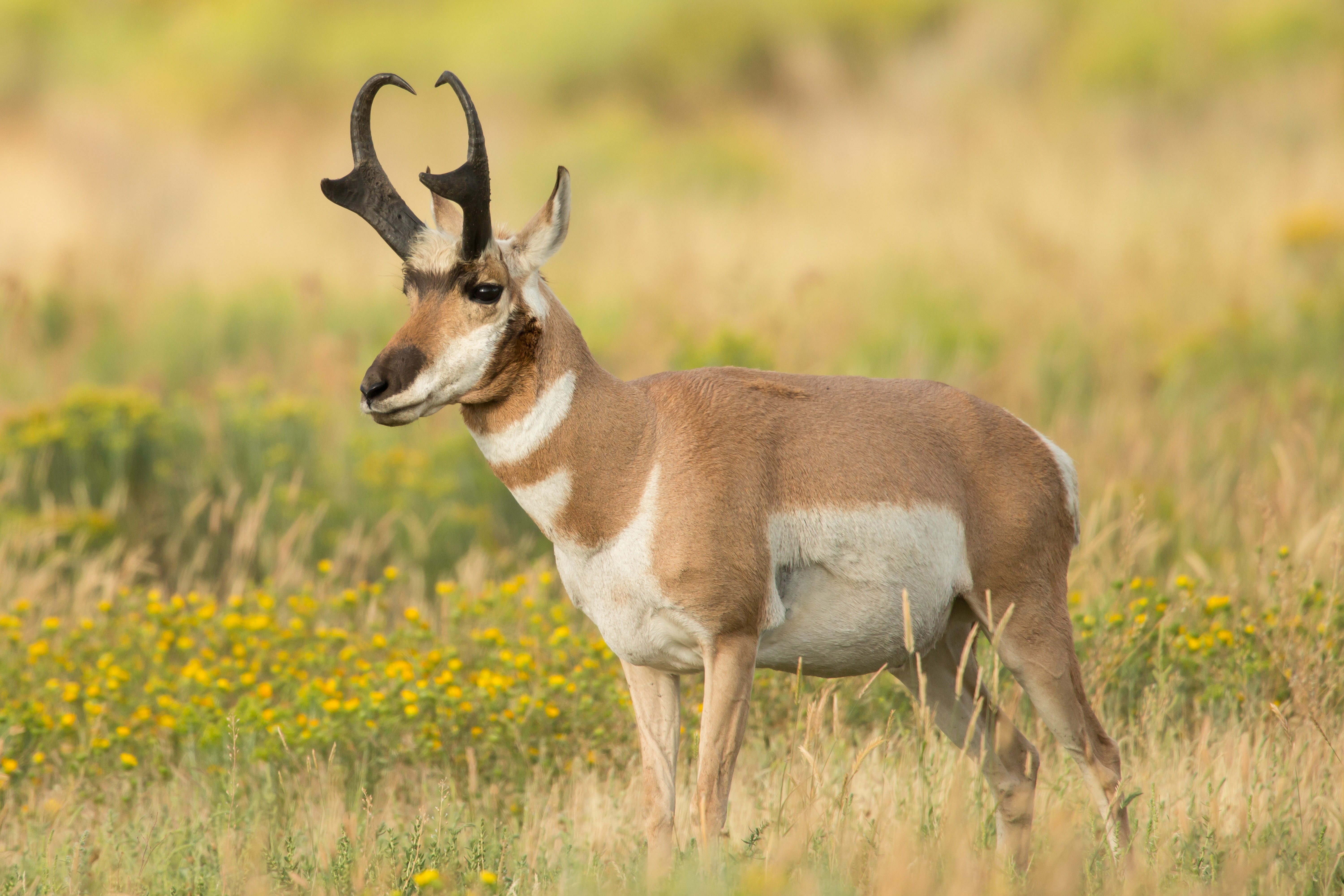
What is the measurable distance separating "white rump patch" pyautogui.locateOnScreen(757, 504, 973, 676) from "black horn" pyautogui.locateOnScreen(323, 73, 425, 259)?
1.40 m

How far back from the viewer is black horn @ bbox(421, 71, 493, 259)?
396 cm

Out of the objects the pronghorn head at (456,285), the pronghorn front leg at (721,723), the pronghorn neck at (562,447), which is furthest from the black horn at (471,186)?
the pronghorn front leg at (721,723)

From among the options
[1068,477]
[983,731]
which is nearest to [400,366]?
[1068,477]

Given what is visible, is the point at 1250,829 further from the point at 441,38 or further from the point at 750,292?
the point at 441,38

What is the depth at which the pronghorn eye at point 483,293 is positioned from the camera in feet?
13.4

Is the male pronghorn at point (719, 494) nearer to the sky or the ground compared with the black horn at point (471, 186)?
nearer to the ground

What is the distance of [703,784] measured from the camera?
13.4ft

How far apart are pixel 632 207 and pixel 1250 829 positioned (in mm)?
13607

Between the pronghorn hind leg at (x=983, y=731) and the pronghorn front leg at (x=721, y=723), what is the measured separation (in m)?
0.76

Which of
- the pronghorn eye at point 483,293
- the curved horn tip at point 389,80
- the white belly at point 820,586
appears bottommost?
the white belly at point 820,586

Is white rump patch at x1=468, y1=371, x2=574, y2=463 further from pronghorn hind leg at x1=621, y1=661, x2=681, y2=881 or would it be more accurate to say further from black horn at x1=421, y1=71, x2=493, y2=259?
pronghorn hind leg at x1=621, y1=661, x2=681, y2=881

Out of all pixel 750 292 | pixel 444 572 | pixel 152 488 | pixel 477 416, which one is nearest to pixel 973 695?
pixel 477 416

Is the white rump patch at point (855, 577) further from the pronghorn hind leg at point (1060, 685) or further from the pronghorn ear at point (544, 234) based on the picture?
the pronghorn ear at point (544, 234)

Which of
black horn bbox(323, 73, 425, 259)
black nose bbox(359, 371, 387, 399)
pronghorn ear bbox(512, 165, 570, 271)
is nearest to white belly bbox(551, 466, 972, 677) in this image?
black nose bbox(359, 371, 387, 399)
